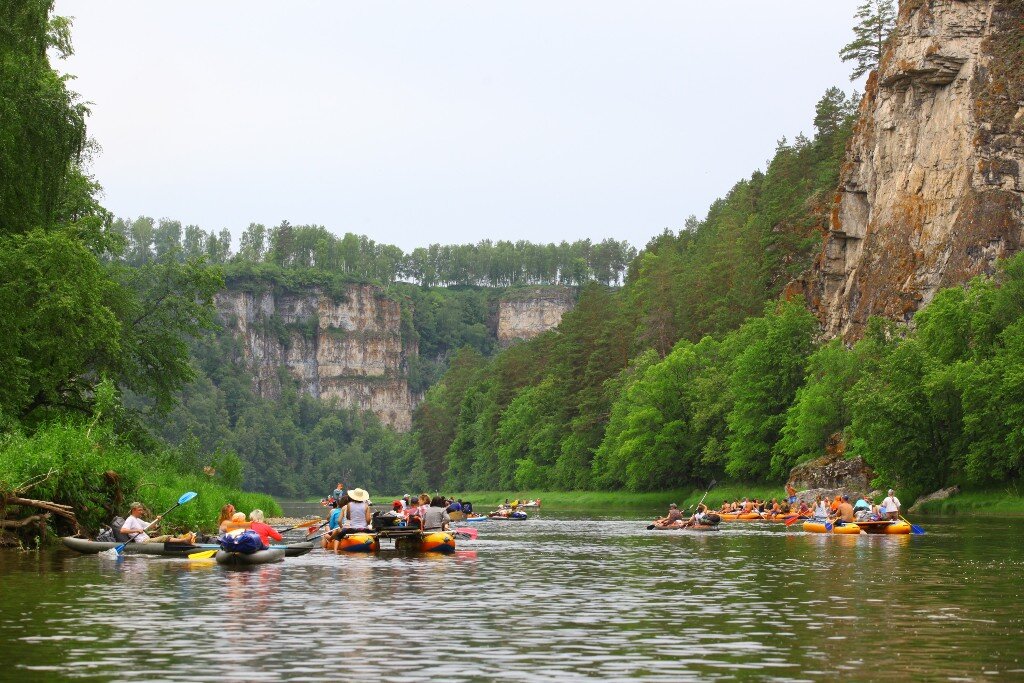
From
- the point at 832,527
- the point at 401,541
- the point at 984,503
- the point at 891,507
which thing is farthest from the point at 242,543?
the point at 984,503

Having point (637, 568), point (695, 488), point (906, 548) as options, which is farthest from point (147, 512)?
point (695, 488)

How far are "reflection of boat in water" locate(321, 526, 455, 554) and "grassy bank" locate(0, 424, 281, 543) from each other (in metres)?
6.27

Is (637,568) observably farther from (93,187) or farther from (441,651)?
(93,187)

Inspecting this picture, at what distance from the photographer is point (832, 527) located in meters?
50.8

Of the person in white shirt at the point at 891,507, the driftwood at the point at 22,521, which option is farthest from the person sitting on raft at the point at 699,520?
the driftwood at the point at 22,521

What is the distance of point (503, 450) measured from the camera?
14350 cm

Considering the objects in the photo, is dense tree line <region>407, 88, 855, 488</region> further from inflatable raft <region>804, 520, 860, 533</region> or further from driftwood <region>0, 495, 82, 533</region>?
driftwood <region>0, 495, 82, 533</region>

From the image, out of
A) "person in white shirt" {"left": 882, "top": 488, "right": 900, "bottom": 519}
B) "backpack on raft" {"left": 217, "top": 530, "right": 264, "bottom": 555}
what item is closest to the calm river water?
"backpack on raft" {"left": 217, "top": 530, "right": 264, "bottom": 555}

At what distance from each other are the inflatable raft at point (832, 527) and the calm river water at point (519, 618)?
Answer: 12.9 metres

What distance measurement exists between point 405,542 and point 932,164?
57205 mm

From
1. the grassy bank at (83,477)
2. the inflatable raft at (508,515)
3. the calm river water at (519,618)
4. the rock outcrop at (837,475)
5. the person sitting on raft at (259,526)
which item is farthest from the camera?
the rock outcrop at (837,475)

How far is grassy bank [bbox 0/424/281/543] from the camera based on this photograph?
33.0 metres

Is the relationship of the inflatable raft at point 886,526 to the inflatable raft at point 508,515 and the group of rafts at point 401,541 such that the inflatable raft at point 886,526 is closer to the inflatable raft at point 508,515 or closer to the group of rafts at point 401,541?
the group of rafts at point 401,541

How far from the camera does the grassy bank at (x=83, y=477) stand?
32969 millimetres
